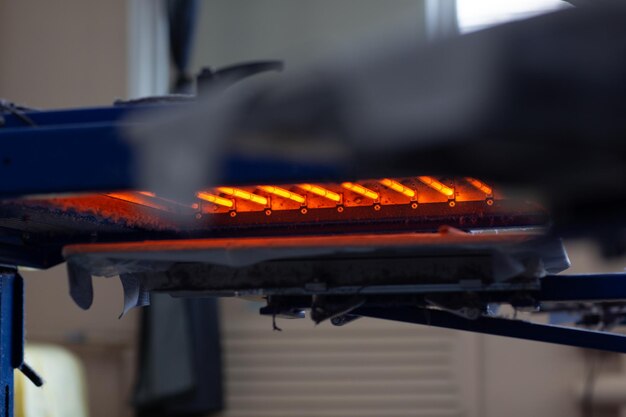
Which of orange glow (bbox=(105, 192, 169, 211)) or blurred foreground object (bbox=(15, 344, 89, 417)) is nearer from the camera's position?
orange glow (bbox=(105, 192, 169, 211))

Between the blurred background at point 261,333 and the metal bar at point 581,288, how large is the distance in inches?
71.9

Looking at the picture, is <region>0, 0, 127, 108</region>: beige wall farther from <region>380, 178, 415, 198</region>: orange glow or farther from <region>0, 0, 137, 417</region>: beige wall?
<region>380, 178, 415, 198</region>: orange glow

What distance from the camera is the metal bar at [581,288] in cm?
132

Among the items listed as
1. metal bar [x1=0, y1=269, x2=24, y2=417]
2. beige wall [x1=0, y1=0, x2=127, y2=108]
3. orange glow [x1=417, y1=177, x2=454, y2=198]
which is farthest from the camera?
beige wall [x1=0, y1=0, x2=127, y2=108]

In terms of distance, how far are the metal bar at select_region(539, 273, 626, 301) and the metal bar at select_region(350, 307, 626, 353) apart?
6.3 inches

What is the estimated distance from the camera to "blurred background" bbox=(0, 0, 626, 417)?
3.40 m

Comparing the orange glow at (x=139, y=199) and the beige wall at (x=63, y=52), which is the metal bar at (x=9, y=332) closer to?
the orange glow at (x=139, y=199)

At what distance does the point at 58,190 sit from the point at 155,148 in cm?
15

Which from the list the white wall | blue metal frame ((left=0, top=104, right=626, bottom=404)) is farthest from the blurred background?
blue metal frame ((left=0, top=104, right=626, bottom=404))

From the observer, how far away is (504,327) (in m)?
Result: 1.47

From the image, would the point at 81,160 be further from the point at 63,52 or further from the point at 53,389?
the point at 63,52

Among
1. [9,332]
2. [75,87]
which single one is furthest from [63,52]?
[9,332]

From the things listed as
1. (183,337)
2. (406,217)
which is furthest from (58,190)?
(183,337)

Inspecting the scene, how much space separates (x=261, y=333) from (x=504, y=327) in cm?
227
